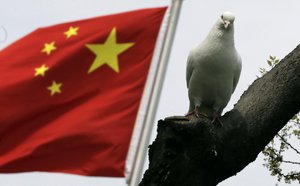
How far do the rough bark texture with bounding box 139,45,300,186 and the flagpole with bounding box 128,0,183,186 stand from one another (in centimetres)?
90

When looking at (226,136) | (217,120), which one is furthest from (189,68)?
(226,136)

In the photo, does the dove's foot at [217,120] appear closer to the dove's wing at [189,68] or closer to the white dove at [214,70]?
the white dove at [214,70]

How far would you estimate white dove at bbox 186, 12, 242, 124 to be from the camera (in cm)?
608

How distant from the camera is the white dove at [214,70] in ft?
20.0

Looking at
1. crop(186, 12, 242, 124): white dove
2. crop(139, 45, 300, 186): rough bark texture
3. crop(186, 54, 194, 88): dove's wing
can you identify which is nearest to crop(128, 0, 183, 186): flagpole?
crop(139, 45, 300, 186): rough bark texture

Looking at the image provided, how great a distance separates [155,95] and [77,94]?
21.1 inches

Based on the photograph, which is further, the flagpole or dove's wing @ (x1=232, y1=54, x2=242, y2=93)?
dove's wing @ (x1=232, y1=54, x2=242, y2=93)

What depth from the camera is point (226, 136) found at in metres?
5.22

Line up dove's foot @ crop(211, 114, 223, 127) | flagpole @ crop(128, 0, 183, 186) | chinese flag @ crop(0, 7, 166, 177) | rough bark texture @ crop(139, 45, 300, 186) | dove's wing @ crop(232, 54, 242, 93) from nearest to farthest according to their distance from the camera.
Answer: flagpole @ crop(128, 0, 183, 186) → chinese flag @ crop(0, 7, 166, 177) → rough bark texture @ crop(139, 45, 300, 186) → dove's foot @ crop(211, 114, 223, 127) → dove's wing @ crop(232, 54, 242, 93)

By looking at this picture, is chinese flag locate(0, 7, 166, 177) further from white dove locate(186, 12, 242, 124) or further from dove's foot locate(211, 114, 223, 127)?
white dove locate(186, 12, 242, 124)

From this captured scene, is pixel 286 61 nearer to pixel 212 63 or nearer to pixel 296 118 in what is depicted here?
pixel 212 63

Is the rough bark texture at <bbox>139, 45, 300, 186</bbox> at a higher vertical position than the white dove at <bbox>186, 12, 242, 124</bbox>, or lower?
lower

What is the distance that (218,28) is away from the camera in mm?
6145

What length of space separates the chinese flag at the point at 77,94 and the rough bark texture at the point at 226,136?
841mm
